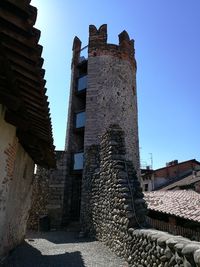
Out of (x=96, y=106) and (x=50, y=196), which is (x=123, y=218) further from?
(x=96, y=106)

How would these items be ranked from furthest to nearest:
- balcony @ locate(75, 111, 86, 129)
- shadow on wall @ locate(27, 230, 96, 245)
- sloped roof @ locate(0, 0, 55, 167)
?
balcony @ locate(75, 111, 86, 129) → shadow on wall @ locate(27, 230, 96, 245) → sloped roof @ locate(0, 0, 55, 167)

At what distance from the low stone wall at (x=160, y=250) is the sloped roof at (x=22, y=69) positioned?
2859 millimetres

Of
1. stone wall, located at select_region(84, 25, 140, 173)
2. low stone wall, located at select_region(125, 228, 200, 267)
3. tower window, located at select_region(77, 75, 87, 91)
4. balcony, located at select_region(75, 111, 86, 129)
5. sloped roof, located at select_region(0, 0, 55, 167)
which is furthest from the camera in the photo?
tower window, located at select_region(77, 75, 87, 91)

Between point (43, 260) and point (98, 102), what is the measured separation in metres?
13.8

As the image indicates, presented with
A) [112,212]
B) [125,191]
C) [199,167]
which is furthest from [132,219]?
[199,167]

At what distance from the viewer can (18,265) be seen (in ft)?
19.8

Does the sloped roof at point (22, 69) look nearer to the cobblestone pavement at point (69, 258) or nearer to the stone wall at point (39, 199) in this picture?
the cobblestone pavement at point (69, 258)

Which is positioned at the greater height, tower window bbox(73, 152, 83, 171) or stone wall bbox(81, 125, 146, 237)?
tower window bbox(73, 152, 83, 171)

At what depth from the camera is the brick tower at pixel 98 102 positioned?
62.7ft

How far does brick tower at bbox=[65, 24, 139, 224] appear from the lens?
62.7 feet

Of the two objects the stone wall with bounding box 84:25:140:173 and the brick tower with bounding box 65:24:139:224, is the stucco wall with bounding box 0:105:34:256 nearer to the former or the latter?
the brick tower with bounding box 65:24:139:224

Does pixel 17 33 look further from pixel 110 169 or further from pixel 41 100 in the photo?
pixel 110 169

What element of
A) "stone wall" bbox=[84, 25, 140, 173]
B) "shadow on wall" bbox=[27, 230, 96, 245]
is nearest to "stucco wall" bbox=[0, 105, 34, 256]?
"shadow on wall" bbox=[27, 230, 96, 245]

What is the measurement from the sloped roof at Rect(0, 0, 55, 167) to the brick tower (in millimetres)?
13490
